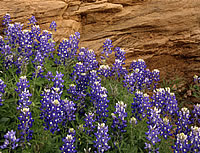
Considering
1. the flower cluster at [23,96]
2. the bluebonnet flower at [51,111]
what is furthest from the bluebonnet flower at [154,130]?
the flower cluster at [23,96]

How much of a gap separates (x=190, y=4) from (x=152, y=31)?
1495mm

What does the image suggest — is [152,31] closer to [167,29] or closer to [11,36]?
[167,29]

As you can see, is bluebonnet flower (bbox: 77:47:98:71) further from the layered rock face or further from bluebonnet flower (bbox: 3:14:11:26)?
bluebonnet flower (bbox: 3:14:11:26)

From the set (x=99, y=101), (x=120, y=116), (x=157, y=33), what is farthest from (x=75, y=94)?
(x=157, y=33)

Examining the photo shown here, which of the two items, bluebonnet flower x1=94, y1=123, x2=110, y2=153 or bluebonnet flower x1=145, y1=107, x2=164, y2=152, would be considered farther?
bluebonnet flower x1=145, y1=107, x2=164, y2=152

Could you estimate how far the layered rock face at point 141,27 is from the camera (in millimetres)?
7430

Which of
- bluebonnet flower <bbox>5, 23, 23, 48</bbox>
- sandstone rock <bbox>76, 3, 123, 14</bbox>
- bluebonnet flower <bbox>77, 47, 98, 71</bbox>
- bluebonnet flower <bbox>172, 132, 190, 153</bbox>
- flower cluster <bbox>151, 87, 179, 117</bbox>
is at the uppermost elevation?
sandstone rock <bbox>76, 3, 123, 14</bbox>

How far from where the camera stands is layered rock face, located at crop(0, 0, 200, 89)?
24.4ft

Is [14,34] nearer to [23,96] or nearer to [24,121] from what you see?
[23,96]

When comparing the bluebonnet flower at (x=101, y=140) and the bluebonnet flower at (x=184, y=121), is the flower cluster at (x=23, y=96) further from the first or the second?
the bluebonnet flower at (x=184, y=121)

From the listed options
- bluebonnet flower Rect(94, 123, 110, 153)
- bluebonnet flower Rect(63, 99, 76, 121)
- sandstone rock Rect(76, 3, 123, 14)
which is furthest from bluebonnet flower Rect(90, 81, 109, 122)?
sandstone rock Rect(76, 3, 123, 14)

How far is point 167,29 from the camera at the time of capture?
803 cm

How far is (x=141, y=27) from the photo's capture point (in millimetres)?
7867

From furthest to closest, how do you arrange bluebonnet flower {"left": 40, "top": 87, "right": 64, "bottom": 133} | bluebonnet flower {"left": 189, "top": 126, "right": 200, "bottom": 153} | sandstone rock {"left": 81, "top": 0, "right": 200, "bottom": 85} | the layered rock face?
sandstone rock {"left": 81, "top": 0, "right": 200, "bottom": 85} < the layered rock face < bluebonnet flower {"left": 189, "top": 126, "right": 200, "bottom": 153} < bluebonnet flower {"left": 40, "top": 87, "right": 64, "bottom": 133}
